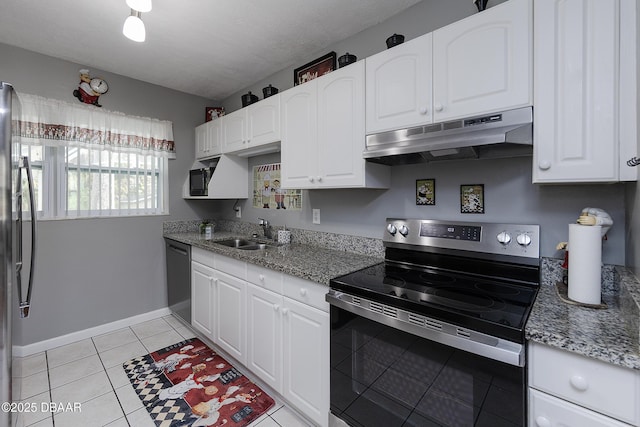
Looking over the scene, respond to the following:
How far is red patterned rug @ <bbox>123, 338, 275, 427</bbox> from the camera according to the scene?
1.67m

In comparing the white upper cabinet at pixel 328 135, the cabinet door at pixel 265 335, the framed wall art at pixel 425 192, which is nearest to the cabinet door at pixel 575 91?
the framed wall art at pixel 425 192

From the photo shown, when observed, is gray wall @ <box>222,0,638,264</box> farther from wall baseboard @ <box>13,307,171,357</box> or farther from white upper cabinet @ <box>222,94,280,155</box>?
wall baseboard @ <box>13,307,171,357</box>

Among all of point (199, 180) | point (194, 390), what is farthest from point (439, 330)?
point (199, 180)

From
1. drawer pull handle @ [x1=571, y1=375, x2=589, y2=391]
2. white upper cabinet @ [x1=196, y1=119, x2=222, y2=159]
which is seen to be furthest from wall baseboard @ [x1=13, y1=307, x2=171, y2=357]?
drawer pull handle @ [x1=571, y1=375, x2=589, y2=391]

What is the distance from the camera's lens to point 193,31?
6.69ft

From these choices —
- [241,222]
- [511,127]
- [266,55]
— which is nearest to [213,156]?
[241,222]

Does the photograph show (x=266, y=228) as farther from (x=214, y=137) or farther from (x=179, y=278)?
(x=214, y=137)

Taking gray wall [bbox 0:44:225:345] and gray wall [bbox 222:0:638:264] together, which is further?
gray wall [bbox 0:44:225:345]

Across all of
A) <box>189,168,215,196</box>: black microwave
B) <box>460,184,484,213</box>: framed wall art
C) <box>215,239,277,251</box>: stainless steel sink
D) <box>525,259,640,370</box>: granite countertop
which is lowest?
<box>525,259,640,370</box>: granite countertop

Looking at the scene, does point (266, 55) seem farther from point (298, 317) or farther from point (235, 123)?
point (298, 317)

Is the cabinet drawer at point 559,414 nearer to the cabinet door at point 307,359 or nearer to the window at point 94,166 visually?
the cabinet door at point 307,359

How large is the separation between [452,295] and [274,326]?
1.06 m

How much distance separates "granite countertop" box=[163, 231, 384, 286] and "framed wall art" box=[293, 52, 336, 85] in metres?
1.42

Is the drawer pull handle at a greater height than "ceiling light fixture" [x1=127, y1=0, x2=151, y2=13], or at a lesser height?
lesser
